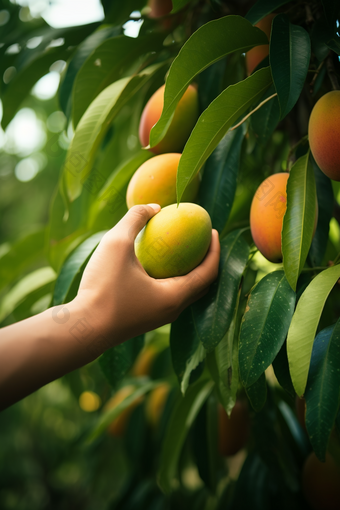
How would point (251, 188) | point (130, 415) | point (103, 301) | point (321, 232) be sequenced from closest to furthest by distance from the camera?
point (103, 301) → point (321, 232) → point (251, 188) → point (130, 415)

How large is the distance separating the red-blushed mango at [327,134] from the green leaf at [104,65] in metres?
0.42

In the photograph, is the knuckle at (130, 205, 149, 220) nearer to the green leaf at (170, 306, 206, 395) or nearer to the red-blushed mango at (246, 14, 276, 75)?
the green leaf at (170, 306, 206, 395)

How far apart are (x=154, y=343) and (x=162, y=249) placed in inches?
38.5

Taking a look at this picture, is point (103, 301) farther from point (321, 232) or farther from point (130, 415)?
point (130, 415)

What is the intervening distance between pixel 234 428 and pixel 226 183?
2.41ft

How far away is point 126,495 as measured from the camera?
4.50ft

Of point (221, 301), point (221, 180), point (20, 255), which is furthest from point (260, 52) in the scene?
point (20, 255)

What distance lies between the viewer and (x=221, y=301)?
1.83ft

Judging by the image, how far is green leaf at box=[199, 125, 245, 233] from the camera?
665mm

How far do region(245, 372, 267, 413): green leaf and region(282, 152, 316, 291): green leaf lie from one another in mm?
135

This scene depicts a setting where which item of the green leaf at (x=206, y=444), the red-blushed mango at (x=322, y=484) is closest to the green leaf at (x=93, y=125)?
the green leaf at (x=206, y=444)

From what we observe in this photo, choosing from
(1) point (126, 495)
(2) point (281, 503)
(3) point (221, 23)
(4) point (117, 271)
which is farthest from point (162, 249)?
(1) point (126, 495)

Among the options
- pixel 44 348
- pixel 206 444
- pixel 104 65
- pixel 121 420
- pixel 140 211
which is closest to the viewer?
pixel 44 348

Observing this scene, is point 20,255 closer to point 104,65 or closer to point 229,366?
point 104,65
